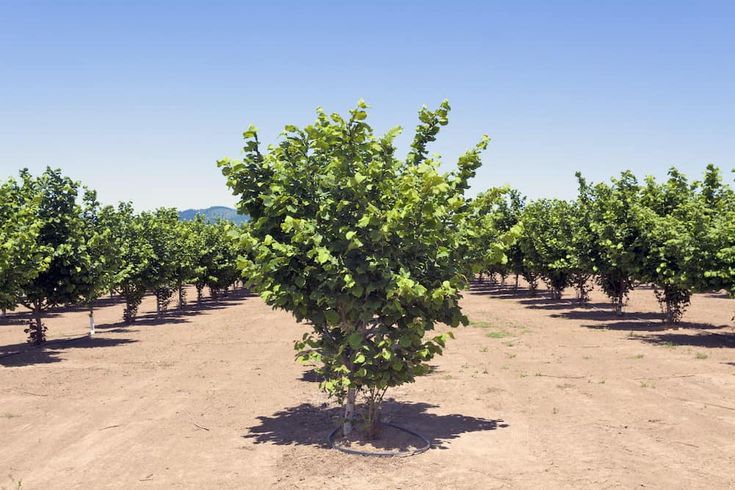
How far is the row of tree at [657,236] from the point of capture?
22.6 meters

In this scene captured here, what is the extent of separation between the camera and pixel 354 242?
9930 millimetres

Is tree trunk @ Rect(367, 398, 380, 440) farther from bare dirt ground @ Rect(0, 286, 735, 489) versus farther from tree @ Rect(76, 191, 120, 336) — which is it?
tree @ Rect(76, 191, 120, 336)

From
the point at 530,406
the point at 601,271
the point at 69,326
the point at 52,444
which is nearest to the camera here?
the point at 52,444

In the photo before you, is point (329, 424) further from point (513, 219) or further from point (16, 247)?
point (513, 219)

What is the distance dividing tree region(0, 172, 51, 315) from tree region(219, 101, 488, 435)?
1220cm

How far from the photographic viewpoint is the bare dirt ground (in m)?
10.0

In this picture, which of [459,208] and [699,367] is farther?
[699,367]

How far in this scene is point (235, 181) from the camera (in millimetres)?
11062

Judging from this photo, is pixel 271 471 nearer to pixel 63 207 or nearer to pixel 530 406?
pixel 530 406

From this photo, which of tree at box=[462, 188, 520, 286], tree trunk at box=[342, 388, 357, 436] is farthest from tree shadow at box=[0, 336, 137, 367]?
tree at box=[462, 188, 520, 286]

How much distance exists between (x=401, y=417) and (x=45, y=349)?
62.7ft

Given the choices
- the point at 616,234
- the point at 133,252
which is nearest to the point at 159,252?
the point at 133,252

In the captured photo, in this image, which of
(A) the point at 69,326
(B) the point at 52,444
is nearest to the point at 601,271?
(B) the point at 52,444

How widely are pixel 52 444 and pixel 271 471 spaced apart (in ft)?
15.7
